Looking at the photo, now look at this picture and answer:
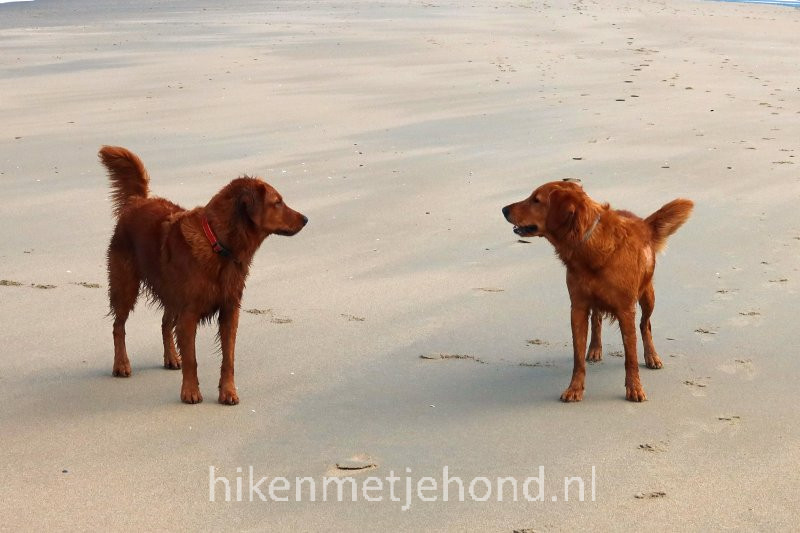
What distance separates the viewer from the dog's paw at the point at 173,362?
Answer: 596cm

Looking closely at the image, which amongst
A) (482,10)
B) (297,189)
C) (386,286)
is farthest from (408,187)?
(482,10)

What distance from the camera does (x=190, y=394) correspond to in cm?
541

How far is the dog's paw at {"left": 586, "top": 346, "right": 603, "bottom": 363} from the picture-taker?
6062mm

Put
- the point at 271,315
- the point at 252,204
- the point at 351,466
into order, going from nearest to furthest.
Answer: the point at 351,466
the point at 252,204
the point at 271,315

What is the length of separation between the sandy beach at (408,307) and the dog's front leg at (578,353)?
0.10 metres

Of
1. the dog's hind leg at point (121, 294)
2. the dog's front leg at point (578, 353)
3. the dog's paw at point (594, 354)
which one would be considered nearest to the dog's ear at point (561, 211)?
the dog's front leg at point (578, 353)

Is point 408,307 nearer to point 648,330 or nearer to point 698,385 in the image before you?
point 648,330

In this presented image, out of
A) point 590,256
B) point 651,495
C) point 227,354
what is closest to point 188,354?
point 227,354

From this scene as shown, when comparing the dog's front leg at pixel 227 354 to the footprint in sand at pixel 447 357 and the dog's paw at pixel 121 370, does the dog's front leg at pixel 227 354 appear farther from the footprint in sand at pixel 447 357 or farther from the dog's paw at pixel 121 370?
the footprint in sand at pixel 447 357

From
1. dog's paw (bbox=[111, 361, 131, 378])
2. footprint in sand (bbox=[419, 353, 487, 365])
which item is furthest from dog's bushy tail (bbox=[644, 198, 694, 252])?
dog's paw (bbox=[111, 361, 131, 378])

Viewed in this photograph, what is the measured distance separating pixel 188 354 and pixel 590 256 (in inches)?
78.4

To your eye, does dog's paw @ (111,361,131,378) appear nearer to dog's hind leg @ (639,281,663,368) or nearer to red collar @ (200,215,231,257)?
red collar @ (200,215,231,257)

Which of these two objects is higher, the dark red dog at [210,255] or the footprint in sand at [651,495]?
the dark red dog at [210,255]

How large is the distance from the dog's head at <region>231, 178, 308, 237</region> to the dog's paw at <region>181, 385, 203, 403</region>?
32.4 inches
